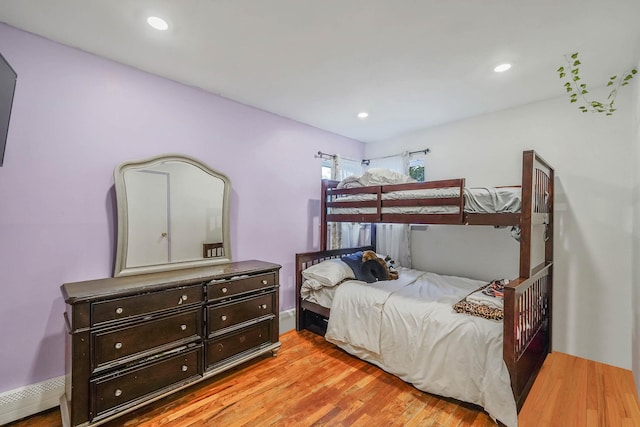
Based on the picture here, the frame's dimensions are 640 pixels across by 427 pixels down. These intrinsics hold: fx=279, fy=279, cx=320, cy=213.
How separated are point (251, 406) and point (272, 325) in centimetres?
69

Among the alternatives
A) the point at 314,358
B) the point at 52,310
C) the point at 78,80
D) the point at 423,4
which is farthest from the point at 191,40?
the point at 314,358

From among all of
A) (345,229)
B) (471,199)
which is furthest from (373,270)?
(471,199)

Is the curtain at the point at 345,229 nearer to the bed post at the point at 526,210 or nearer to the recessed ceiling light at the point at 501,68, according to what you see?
the recessed ceiling light at the point at 501,68

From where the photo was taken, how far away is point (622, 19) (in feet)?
5.21

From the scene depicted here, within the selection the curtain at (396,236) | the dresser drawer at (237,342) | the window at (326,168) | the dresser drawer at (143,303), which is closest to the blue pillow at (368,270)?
the curtain at (396,236)

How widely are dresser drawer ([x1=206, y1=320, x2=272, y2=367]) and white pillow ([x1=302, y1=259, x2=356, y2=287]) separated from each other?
65 centimetres

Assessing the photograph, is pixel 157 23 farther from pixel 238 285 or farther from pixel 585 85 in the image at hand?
pixel 585 85

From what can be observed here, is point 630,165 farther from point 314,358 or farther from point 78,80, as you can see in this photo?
point 78,80

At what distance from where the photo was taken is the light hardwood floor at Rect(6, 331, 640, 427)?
5.82 feet

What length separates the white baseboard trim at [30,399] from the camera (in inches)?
67.5

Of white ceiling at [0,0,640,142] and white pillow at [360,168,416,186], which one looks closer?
white ceiling at [0,0,640,142]

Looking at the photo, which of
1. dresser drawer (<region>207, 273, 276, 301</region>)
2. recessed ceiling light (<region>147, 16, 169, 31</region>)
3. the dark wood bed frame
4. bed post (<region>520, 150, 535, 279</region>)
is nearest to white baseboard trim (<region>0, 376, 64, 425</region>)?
dresser drawer (<region>207, 273, 276, 301</region>)

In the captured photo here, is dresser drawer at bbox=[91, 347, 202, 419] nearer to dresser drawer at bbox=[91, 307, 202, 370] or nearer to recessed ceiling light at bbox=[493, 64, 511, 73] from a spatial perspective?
dresser drawer at bbox=[91, 307, 202, 370]

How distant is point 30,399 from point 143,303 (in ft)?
3.07
